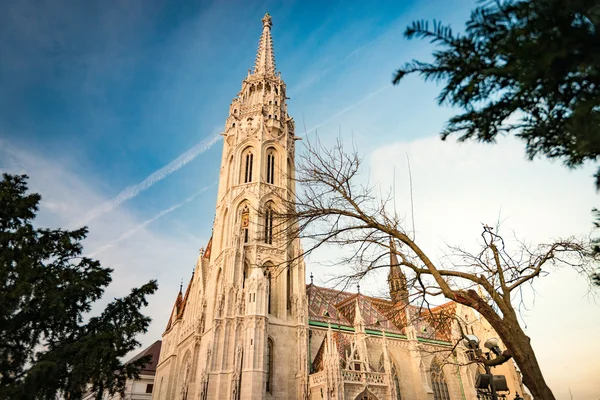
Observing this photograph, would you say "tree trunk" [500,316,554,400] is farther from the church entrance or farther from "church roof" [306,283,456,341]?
"church roof" [306,283,456,341]

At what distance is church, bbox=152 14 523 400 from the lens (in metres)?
22.2

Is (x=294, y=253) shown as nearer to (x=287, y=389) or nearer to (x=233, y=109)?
(x=287, y=389)

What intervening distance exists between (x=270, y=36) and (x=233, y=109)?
1268 centimetres

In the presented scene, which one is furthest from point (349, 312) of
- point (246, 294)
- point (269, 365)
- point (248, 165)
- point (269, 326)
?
point (248, 165)

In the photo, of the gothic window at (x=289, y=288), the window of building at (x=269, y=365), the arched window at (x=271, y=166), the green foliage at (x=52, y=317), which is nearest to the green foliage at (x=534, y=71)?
the green foliage at (x=52, y=317)

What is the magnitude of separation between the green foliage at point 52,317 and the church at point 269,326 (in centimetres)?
675

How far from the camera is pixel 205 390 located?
2188 centimetres

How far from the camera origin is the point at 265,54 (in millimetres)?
41375

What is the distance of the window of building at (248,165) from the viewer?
3145cm

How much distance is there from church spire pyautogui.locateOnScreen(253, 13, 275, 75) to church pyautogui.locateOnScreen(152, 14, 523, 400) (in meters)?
2.08

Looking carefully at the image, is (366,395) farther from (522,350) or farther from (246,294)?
(522,350)

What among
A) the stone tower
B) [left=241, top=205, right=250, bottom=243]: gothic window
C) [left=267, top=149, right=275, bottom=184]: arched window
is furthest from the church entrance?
[left=267, top=149, right=275, bottom=184]: arched window

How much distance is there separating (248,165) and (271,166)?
6.37 ft

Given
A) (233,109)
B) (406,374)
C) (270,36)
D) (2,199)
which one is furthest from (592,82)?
(270,36)
